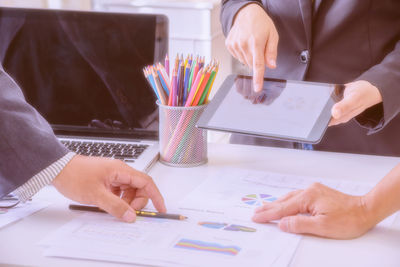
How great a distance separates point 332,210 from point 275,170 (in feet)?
0.96

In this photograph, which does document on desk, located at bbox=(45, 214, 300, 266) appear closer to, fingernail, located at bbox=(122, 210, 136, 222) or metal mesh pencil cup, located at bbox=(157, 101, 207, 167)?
fingernail, located at bbox=(122, 210, 136, 222)

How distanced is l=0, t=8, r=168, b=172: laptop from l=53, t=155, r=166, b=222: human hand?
12.3 inches

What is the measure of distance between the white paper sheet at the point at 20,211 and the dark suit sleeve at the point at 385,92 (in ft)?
2.16

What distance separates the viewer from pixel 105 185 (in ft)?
3.13

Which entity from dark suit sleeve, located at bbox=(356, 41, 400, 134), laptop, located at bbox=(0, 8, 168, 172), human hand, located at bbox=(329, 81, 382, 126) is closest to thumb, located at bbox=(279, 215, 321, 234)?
human hand, located at bbox=(329, 81, 382, 126)

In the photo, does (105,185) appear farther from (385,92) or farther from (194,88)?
(385,92)

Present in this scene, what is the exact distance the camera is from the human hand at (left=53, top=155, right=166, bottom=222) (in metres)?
0.92

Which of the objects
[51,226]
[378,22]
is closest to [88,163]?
[51,226]

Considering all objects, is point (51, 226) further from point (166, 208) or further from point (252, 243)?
point (252, 243)

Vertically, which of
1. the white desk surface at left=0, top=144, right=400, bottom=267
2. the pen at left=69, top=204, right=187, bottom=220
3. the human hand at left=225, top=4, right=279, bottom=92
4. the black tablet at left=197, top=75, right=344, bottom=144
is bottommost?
the white desk surface at left=0, top=144, right=400, bottom=267

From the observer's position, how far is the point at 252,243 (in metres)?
0.85

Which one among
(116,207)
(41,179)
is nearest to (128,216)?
(116,207)

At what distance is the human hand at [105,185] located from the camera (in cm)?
92

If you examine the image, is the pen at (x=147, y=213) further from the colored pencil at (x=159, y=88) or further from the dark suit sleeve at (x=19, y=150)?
the colored pencil at (x=159, y=88)
